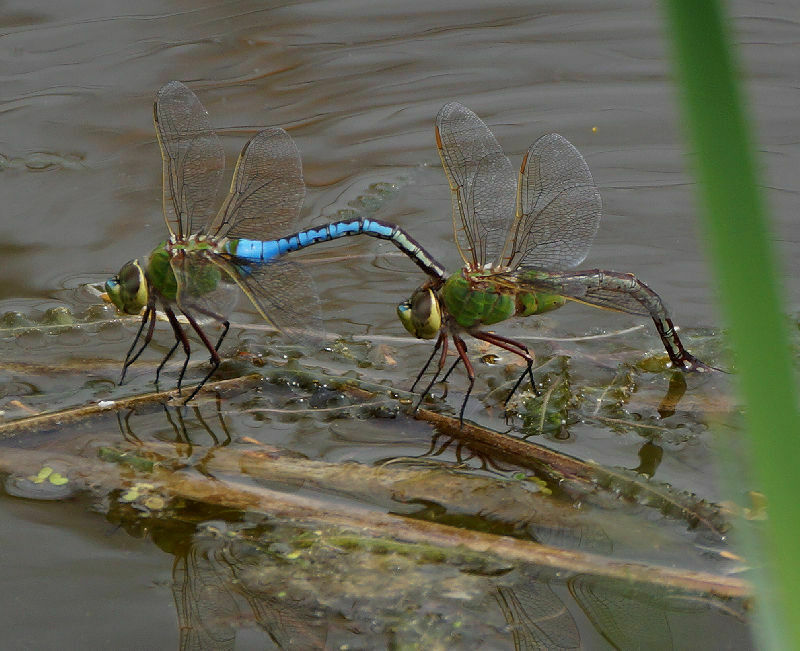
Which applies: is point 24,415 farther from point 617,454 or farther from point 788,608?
point 788,608

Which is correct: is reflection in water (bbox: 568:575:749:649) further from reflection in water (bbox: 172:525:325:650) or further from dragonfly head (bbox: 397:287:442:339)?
dragonfly head (bbox: 397:287:442:339)

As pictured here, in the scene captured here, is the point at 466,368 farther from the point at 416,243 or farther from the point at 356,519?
the point at 356,519

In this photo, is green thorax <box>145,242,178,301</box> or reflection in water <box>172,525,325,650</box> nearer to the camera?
reflection in water <box>172,525,325,650</box>

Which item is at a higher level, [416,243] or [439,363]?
[416,243]

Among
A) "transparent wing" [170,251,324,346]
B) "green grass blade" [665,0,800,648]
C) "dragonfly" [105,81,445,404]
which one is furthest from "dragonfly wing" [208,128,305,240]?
"green grass blade" [665,0,800,648]

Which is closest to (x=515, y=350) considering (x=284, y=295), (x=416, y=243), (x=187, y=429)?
(x=416, y=243)

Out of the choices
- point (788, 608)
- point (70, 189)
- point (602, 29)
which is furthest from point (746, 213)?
point (602, 29)

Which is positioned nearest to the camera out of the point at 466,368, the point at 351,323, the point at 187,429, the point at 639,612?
the point at 639,612

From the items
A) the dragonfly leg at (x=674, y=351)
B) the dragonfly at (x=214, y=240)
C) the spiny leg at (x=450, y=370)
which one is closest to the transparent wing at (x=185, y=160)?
the dragonfly at (x=214, y=240)
